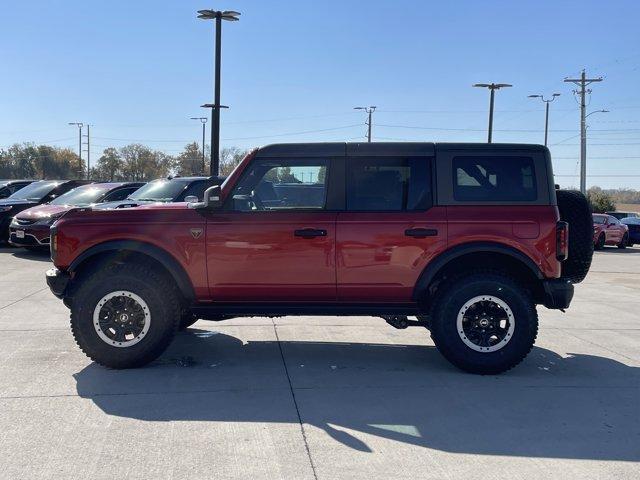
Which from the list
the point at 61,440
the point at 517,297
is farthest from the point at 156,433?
the point at 517,297

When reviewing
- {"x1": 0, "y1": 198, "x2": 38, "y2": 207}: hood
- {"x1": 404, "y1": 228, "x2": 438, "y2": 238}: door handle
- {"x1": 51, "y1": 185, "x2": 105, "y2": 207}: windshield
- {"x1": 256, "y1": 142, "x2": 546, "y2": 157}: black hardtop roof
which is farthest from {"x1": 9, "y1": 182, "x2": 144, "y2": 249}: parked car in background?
{"x1": 404, "y1": 228, "x2": 438, "y2": 238}: door handle

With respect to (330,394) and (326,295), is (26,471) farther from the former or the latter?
(326,295)

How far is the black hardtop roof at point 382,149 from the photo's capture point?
216 inches

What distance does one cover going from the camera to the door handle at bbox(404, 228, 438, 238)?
17.4 feet

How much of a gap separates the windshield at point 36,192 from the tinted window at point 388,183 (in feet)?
43.5

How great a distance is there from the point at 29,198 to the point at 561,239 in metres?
14.9

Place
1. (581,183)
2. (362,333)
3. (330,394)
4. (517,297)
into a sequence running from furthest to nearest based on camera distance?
(581,183)
(362,333)
(517,297)
(330,394)

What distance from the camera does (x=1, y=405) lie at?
4.52 metres

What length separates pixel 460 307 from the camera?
17.6 ft

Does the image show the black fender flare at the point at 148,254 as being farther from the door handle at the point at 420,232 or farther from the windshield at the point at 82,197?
the windshield at the point at 82,197

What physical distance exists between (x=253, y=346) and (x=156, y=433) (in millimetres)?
2330

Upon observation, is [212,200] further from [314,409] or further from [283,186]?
[314,409]

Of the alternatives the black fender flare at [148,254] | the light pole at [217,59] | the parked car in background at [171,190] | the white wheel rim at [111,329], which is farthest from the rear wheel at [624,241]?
the white wheel rim at [111,329]

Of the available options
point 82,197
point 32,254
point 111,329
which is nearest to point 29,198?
point 82,197
